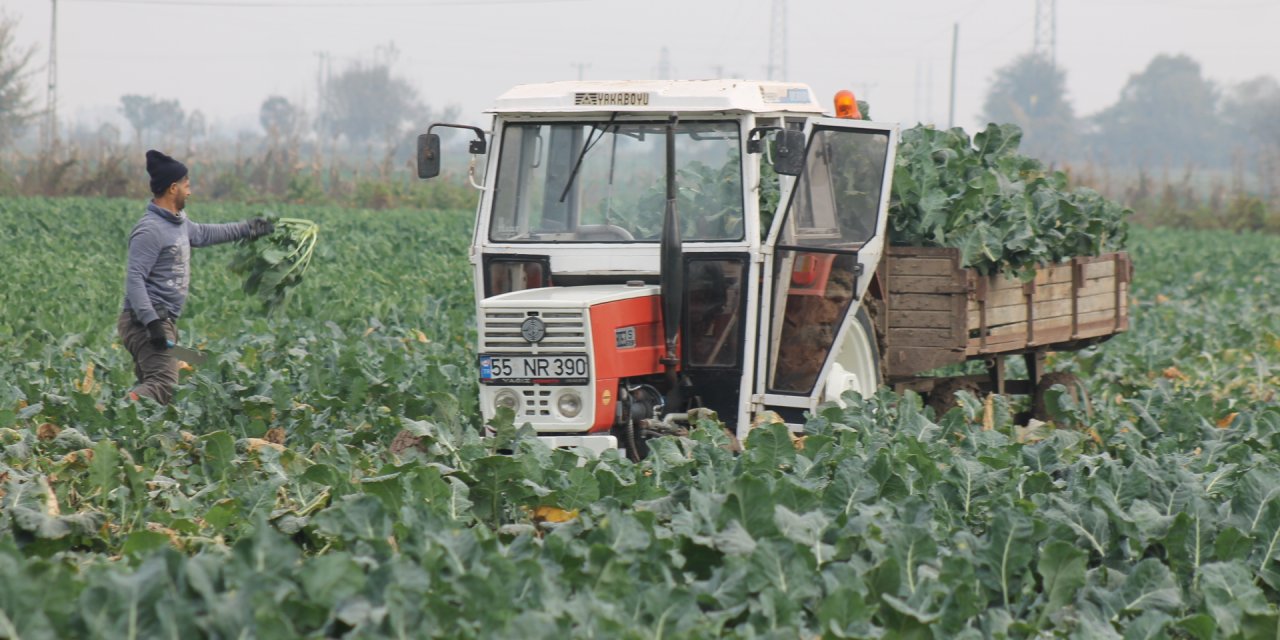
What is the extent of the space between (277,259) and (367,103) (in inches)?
4643

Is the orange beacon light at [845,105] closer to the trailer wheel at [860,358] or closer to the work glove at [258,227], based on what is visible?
the trailer wheel at [860,358]

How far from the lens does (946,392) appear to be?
991cm

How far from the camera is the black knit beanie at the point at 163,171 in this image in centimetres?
847

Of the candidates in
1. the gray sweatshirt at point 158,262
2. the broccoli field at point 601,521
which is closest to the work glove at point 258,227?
the gray sweatshirt at point 158,262

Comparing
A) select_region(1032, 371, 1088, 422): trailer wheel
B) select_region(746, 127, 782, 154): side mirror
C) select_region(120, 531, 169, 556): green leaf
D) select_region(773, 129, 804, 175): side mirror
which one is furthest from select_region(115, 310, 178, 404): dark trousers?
select_region(1032, 371, 1088, 422): trailer wheel

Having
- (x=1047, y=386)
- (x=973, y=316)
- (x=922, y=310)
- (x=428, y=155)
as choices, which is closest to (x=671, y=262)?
(x=428, y=155)

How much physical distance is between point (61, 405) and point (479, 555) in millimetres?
4111

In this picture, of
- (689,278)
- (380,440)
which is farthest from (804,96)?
(380,440)

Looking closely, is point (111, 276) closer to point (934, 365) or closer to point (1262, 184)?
point (934, 365)

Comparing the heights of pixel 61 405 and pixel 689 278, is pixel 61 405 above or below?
below

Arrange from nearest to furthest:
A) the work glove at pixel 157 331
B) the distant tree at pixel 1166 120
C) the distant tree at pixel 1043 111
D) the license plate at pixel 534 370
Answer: the license plate at pixel 534 370
the work glove at pixel 157 331
the distant tree at pixel 1043 111
the distant tree at pixel 1166 120

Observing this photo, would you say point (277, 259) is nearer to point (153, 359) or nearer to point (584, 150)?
point (153, 359)

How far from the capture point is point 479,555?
4348 millimetres

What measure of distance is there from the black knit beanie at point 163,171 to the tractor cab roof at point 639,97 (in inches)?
77.8
